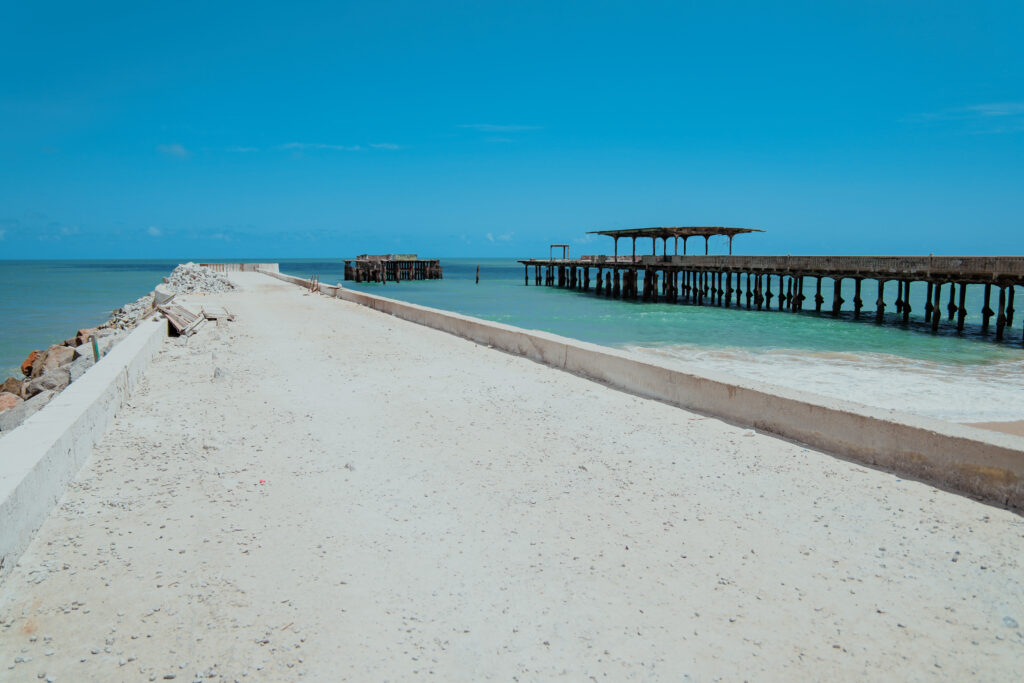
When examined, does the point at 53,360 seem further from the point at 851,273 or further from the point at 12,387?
the point at 851,273

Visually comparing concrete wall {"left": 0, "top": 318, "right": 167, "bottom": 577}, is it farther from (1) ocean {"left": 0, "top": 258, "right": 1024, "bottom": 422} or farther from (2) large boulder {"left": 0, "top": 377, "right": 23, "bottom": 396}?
(2) large boulder {"left": 0, "top": 377, "right": 23, "bottom": 396}

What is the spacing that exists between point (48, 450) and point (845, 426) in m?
5.22

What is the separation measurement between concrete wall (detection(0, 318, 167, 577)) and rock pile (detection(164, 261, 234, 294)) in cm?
2276

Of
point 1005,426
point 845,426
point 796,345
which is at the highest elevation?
point 845,426

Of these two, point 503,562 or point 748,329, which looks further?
point 748,329

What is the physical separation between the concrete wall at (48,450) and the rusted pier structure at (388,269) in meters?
58.3

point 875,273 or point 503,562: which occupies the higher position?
point 875,273

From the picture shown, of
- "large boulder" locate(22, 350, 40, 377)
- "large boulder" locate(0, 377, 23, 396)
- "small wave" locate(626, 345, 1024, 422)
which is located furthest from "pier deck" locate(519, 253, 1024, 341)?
"large boulder" locate(22, 350, 40, 377)

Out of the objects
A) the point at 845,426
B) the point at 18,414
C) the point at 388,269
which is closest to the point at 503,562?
the point at 845,426

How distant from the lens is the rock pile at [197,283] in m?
27.3

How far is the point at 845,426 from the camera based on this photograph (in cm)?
476

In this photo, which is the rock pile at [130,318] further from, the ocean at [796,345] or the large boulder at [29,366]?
the large boulder at [29,366]

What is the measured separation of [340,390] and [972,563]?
5.85 m

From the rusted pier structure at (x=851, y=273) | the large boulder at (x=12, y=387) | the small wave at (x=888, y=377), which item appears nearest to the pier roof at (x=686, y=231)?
the rusted pier structure at (x=851, y=273)
